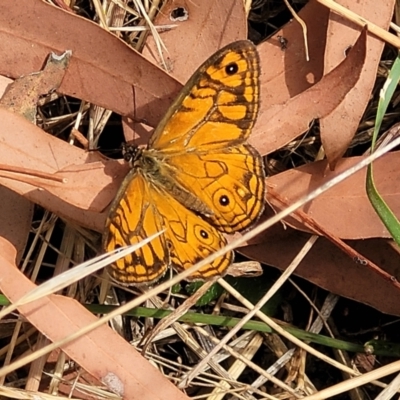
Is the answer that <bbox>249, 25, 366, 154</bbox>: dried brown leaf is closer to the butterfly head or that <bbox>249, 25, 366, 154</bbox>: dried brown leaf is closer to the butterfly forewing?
the butterfly forewing

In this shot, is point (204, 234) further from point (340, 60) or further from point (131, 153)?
point (340, 60)

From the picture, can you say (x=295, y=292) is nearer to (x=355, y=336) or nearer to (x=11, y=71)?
(x=355, y=336)

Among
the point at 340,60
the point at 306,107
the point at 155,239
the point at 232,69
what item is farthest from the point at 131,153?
the point at 340,60

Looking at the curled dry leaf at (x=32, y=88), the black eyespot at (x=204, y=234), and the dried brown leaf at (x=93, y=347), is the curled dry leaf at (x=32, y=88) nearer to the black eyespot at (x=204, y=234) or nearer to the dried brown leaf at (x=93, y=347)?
the dried brown leaf at (x=93, y=347)

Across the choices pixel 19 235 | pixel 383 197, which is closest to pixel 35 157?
pixel 19 235

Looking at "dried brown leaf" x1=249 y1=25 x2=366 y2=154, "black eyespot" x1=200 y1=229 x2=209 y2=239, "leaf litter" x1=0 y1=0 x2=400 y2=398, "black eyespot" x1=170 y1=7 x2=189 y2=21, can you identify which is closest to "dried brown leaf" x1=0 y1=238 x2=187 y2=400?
"leaf litter" x1=0 y1=0 x2=400 y2=398

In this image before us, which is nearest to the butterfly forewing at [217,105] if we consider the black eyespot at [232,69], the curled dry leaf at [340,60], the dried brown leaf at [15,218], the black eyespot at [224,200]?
the black eyespot at [232,69]

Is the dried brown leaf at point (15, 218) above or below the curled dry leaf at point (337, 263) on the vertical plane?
below
